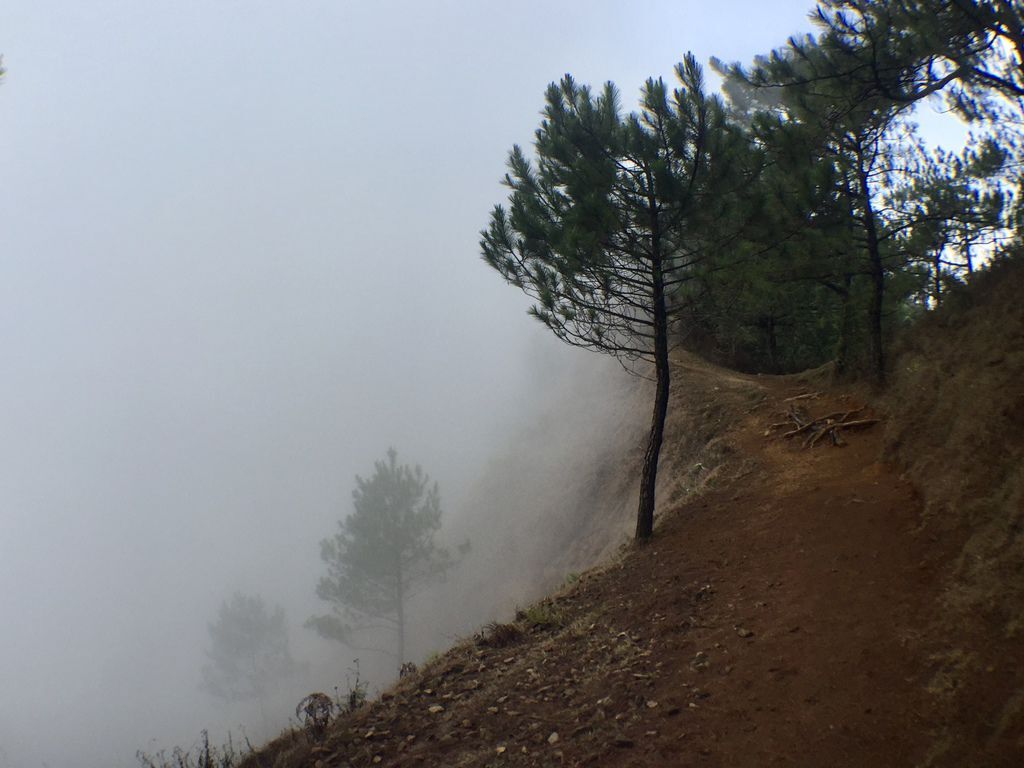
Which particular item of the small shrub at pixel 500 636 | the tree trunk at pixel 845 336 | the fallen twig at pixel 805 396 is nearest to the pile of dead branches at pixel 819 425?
the fallen twig at pixel 805 396

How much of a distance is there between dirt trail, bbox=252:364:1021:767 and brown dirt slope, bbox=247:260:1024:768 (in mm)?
22

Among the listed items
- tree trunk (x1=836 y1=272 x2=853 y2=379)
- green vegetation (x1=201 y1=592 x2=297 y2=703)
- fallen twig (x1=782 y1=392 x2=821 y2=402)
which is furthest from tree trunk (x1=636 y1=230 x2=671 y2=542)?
green vegetation (x1=201 y1=592 x2=297 y2=703)

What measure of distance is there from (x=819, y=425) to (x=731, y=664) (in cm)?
732

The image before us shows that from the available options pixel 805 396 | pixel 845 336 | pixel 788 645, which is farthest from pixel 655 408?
pixel 845 336

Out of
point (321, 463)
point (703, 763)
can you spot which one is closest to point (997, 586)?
point (703, 763)

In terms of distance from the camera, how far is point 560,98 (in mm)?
11016

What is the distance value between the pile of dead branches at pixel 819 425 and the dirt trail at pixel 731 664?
95 centimetres

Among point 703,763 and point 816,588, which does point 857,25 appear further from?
point 703,763

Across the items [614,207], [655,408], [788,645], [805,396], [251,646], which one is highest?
[251,646]

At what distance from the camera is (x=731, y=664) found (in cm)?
653

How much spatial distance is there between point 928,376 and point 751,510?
135 inches

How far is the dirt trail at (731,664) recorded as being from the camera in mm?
5230

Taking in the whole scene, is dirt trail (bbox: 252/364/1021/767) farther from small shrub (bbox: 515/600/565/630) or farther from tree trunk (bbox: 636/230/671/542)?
tree trunk (bbox: 636/230/671/542)

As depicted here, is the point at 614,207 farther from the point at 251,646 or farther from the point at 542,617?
the point at 251,646
